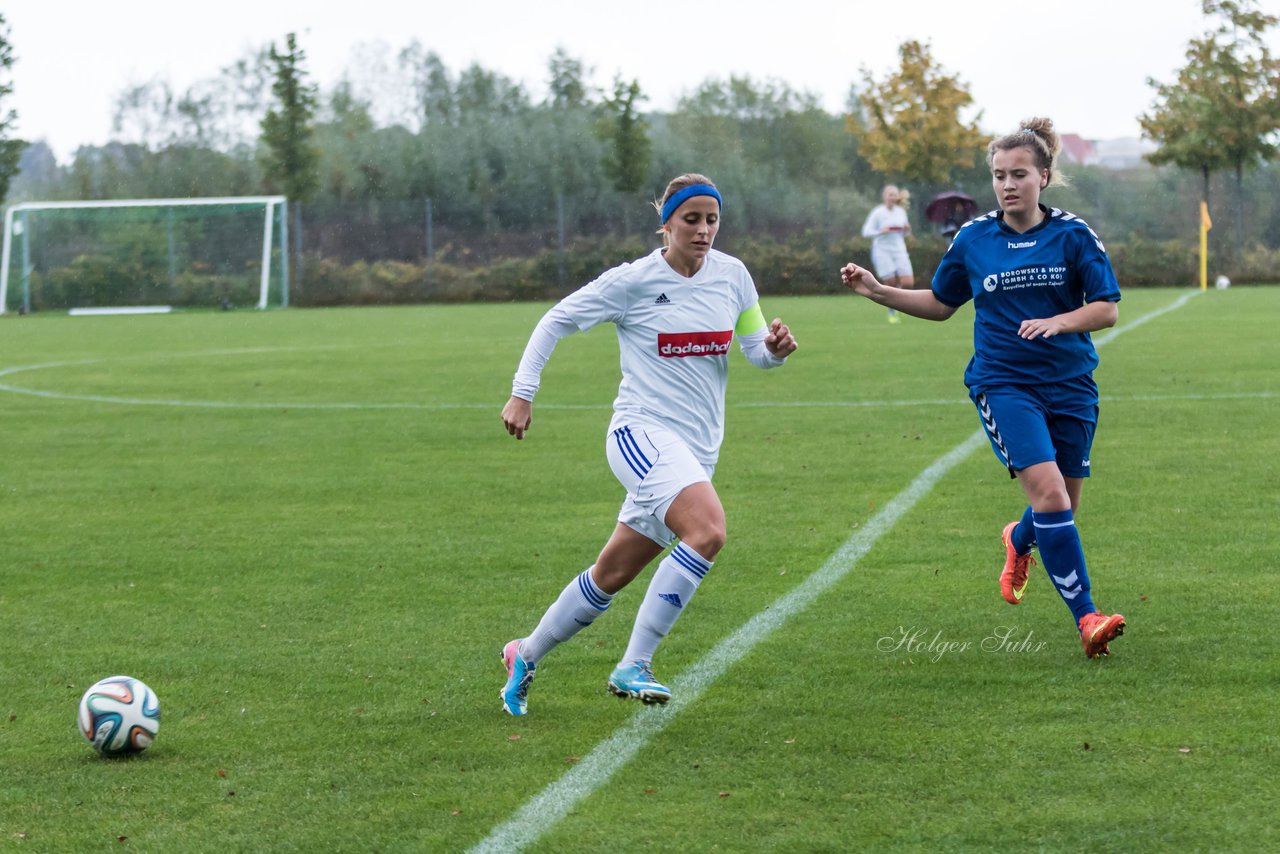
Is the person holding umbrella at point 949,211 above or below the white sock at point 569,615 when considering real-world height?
Result: above

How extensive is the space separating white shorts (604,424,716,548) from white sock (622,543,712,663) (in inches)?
5.1

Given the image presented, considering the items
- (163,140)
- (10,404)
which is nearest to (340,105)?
(163,140)

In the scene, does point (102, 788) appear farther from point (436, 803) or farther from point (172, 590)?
point (172, 590)

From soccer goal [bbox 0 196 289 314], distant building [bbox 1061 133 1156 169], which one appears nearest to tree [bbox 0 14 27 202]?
soccer goal [bbox 0 196 289 314]

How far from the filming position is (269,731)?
4.89 m

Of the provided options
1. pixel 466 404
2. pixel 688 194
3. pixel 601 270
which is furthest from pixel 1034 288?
pixel 601 270

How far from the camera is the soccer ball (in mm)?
4645

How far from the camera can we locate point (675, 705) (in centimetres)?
506

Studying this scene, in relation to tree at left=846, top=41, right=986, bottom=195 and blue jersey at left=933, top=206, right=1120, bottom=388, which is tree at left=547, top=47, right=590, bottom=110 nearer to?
tree at left=846, top=41, right=986, bottom=195

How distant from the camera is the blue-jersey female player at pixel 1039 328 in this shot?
18.5ft

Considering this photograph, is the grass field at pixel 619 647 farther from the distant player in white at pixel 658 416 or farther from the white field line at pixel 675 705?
the distant player in white at pixel 658 416

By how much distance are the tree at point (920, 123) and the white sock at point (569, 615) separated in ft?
144

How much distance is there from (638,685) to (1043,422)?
1.87 meters

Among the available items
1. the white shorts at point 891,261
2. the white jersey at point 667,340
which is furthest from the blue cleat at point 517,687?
the white shorts at point 891,261
